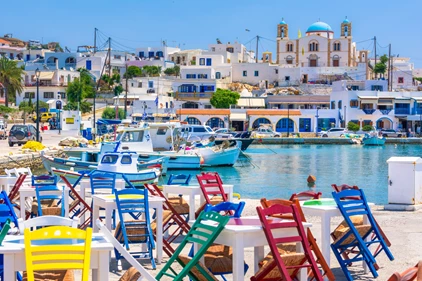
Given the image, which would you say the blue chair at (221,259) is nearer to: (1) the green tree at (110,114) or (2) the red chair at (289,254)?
(2) the red chair at (289,254)

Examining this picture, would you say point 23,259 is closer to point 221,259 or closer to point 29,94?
point 221,259

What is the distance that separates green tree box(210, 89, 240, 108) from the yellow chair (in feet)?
268

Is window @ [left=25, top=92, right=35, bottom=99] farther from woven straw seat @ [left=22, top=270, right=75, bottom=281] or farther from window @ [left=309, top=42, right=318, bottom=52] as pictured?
woven straw seat @ [left=22, top=270, right=75, bottom=281]

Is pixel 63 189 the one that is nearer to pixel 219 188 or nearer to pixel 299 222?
pixel 219 188

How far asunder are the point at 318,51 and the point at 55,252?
10652cm

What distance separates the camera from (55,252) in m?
5.14

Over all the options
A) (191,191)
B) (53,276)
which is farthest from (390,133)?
(53,276)

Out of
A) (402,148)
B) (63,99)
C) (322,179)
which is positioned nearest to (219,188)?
(322,179)

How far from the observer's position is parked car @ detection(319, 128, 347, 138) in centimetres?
7794

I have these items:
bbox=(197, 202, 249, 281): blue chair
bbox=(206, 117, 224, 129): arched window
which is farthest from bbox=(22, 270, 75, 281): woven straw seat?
bbox=(206, 117, 224, 129): arched window

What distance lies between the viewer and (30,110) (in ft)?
255

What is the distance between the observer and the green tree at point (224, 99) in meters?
87.1

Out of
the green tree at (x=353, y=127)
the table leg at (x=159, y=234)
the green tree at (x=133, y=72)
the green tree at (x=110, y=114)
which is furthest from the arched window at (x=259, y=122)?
the table leg at (x=159, y=234)

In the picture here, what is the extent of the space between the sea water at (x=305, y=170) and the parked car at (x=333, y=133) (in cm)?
704
